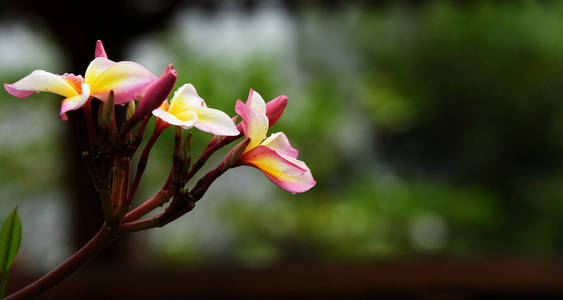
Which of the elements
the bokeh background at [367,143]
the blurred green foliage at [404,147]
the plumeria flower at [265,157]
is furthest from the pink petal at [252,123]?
the blurred green foliage at [404,147]

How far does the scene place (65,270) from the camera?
0.21 meters

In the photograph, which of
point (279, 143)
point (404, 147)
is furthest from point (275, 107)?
point (404, 147)

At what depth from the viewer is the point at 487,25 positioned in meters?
3.91

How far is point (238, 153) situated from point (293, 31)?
15.4 ft

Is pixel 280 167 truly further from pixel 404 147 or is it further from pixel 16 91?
pixel 404 147

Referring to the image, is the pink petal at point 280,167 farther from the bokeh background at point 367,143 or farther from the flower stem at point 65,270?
the bokeh background at point 367,143

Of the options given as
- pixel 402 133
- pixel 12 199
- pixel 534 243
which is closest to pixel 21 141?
pixel 12 199

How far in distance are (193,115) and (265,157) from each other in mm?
33

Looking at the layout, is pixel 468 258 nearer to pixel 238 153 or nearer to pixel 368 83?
pixel 238 153

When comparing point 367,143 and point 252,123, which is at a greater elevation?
point 367,143

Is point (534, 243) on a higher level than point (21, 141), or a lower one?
lower

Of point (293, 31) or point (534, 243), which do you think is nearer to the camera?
point (534, 243)

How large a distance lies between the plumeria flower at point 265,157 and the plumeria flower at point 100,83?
4 cm

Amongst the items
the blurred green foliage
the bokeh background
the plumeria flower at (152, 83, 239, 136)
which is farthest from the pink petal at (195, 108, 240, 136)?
the blurred green foliage
